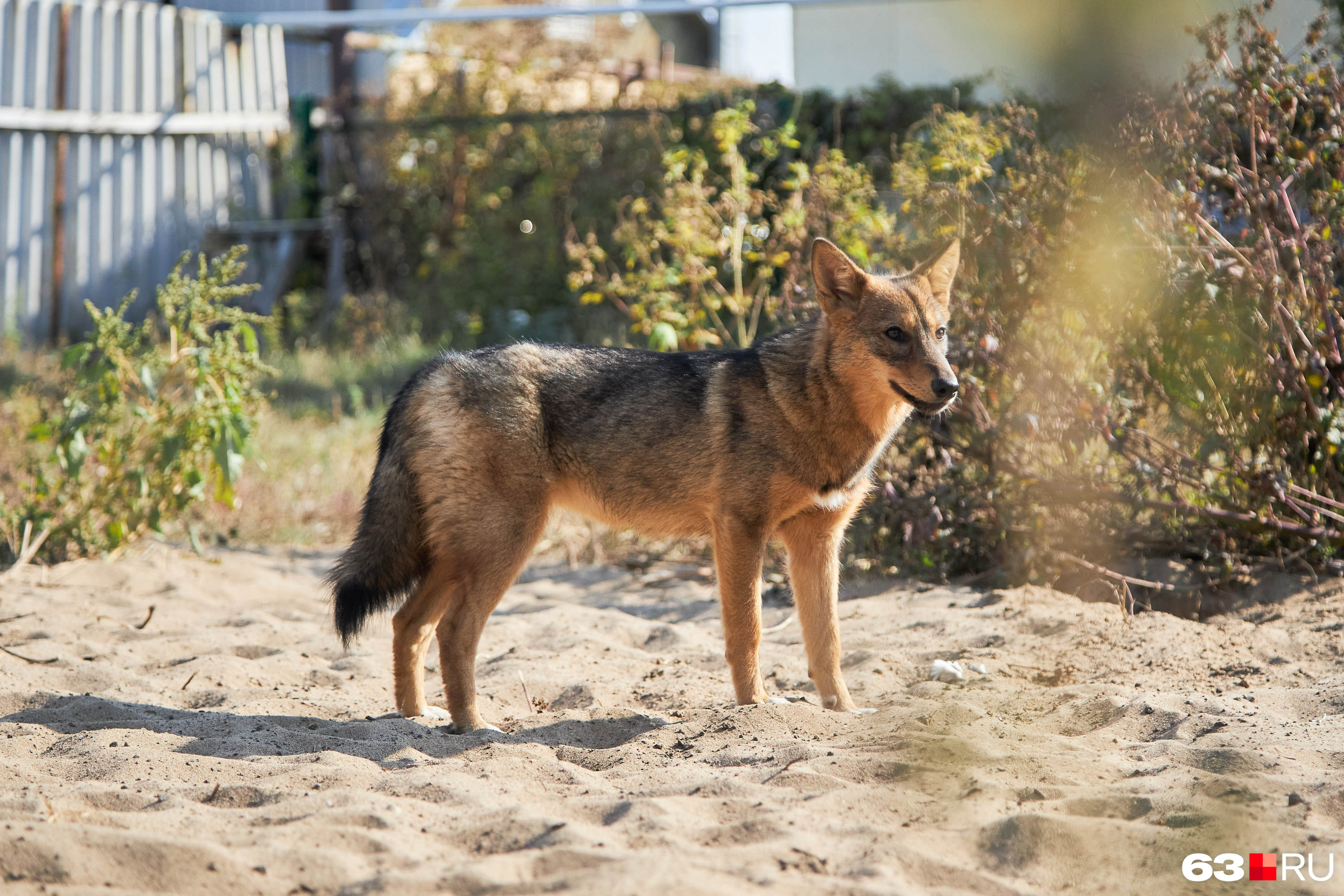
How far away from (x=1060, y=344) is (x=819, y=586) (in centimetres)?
205

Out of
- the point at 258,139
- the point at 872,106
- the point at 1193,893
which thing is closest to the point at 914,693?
the point at 1193,893

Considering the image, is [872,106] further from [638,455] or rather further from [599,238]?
[638,455]

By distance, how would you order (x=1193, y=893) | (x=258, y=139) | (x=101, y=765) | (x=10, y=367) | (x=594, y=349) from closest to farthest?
1. (x=1193, y=893)
2. (x=101, y=765)
3. (x=594, y=349)
4. (x=10, y=367)
5. (x=258, y=139)

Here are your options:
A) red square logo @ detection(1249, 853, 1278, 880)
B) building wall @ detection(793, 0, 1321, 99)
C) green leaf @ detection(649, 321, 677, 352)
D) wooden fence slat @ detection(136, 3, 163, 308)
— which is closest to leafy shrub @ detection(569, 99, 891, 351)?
green leaf @ detection(649, 321, 677, 352)

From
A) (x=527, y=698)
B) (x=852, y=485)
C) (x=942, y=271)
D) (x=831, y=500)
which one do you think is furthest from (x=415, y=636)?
(x=942, y=271)

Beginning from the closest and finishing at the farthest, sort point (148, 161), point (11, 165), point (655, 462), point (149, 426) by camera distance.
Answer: point (655, 462) < point (149, 426) < point (11, 165) < point (148, 161)

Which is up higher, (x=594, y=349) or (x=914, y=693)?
(x=594, y=349)

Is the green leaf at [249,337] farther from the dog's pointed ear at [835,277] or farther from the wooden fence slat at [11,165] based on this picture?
the wooden fence slat at [11,165]

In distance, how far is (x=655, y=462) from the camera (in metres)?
4.54

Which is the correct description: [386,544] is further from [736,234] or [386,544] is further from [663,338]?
[736,234]

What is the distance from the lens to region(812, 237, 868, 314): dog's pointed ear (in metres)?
4.36

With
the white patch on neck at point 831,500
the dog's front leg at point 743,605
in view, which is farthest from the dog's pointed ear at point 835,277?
the dog's front leg at point 743,605

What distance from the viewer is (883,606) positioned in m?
5.76

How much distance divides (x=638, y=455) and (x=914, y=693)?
148 cm
